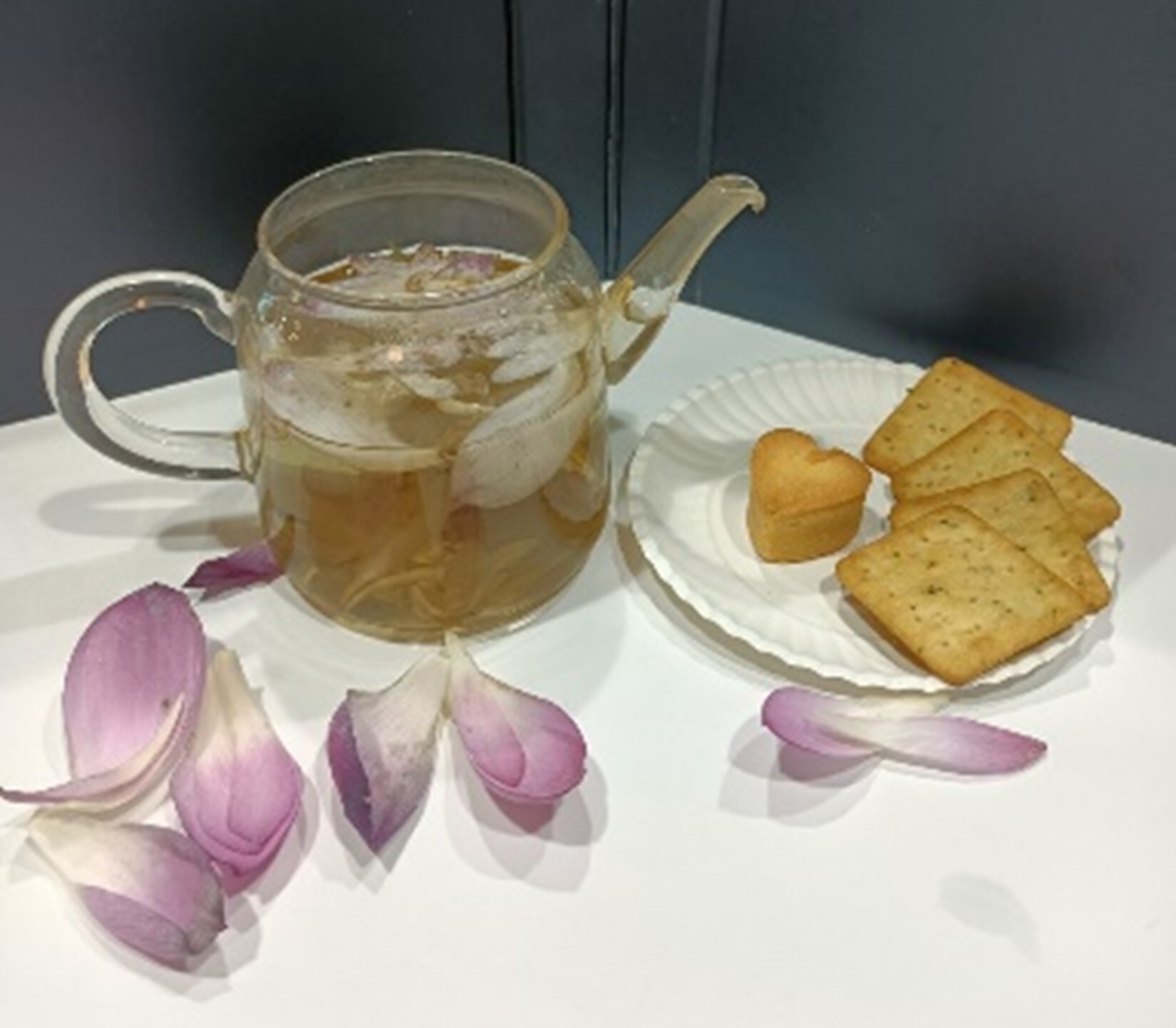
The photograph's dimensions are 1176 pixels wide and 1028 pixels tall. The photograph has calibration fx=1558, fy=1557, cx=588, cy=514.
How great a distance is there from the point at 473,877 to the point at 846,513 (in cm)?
20

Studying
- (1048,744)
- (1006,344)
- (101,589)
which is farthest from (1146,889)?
(101,589)

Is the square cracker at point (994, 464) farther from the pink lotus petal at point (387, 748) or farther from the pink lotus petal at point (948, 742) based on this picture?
the pink lotus petal at point (387, 748)

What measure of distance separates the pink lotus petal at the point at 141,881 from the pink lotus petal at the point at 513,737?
95 millimetres

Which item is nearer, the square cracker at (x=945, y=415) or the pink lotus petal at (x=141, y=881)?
the pink lotus petal at (x=141, y=881)

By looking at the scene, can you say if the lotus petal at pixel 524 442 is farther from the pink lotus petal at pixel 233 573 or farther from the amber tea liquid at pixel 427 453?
the pink lotus petal at pixel 233 573

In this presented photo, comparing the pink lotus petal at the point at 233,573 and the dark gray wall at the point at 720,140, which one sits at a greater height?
the dark gray wall at the point at 720,140

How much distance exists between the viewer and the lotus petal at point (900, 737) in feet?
1.73

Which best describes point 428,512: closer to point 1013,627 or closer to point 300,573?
point 300,573

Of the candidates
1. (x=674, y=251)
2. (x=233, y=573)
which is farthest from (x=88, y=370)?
(x=674, y=251)

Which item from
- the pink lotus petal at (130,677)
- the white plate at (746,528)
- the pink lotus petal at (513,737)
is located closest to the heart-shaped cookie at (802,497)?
the white plate at (746,528)

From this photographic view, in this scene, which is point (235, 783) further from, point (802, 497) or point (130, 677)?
point (802, 497)

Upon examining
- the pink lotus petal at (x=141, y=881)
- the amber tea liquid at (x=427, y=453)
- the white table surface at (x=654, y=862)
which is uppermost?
the amber tea liquid at (x=427, y=453)

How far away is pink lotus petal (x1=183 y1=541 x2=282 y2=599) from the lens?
596mm

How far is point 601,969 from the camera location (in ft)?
1.54
